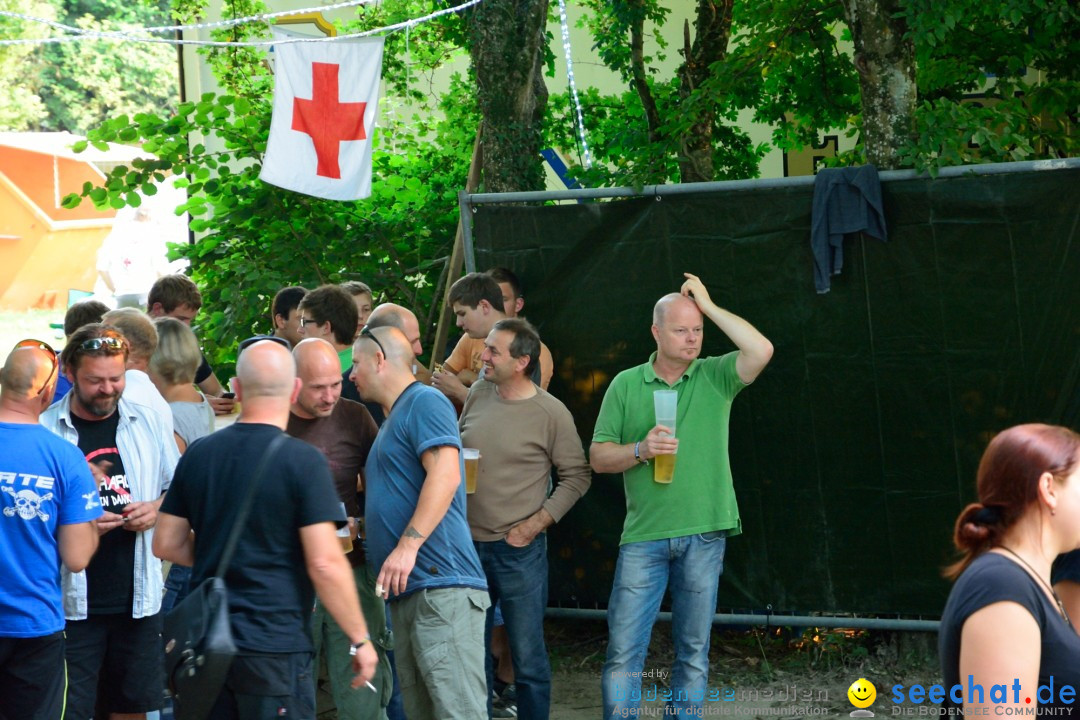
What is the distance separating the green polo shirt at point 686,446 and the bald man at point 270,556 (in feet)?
6.14

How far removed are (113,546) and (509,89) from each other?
3.94 metres

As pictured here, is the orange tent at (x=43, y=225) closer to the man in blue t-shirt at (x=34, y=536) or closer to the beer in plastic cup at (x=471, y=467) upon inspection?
the beer in plastic cup at (x=471, y=467)

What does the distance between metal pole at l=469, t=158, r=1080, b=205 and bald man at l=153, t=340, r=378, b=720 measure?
8.46 feet

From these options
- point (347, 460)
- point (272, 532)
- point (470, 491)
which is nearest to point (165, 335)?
point (347, 460)

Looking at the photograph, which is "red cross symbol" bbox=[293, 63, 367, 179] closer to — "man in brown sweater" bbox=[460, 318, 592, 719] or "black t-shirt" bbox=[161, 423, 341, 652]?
"man in brown sweater" bbox=[460, 318, 592, 719]

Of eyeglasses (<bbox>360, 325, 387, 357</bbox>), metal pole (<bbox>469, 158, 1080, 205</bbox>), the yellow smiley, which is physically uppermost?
metal pole (<bbox>469, 158, 1080, 205</bbox>)

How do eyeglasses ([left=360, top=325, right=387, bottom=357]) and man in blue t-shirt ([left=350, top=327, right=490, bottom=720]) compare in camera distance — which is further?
eyeglasses ([left=360, top=325, right=387, bottom=357])

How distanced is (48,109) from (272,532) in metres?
30.1

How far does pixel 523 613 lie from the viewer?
5.40 meters

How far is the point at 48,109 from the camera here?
30.5m

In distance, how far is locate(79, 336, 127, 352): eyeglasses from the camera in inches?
177

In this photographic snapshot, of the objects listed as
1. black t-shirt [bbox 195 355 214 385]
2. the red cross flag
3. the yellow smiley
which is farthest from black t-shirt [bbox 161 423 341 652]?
the red cross flag

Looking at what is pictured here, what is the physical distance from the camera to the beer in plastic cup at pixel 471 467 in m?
5.11

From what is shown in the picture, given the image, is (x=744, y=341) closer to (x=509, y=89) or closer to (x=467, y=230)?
(x=467, y=230)
